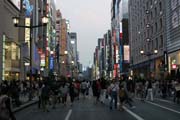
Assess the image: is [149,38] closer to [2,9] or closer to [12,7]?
[12,7]

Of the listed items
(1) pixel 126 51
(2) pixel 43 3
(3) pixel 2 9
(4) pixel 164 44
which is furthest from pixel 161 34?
(1) pixel 126 51

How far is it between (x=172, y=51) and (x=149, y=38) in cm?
1779

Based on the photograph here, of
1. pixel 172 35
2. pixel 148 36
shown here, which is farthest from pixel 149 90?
pixel 148 36

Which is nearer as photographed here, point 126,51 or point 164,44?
point 164,44

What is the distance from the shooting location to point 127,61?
132 metres

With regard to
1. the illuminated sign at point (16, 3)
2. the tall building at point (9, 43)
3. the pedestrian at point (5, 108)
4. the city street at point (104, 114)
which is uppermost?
the illuminated sign at point (16, 3)

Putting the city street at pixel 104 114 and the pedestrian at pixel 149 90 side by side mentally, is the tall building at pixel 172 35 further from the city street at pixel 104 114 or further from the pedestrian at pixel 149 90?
the city street at pixel 104 114

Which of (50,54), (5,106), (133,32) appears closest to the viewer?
(5,106)

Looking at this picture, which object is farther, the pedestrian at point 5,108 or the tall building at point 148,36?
the tall building at point 148,36

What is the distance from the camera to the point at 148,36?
84312 mm

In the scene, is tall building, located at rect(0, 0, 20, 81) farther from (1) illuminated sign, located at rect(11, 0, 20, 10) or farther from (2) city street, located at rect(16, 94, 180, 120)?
(2) city street, located at rect(16, 94, 180, 120)

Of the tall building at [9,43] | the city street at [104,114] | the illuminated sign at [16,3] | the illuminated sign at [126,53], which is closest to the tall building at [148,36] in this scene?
the tall building at [9,43]

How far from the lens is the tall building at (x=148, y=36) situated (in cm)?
7313

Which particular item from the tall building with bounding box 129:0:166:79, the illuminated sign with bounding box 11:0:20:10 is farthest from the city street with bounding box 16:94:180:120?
the tall building with bounding box 129:0:166:79
